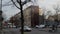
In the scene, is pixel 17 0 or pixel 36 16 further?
pixel 36 16

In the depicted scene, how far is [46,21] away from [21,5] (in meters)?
1.24

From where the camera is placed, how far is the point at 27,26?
7020mm

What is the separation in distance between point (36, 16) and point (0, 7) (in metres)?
1.41

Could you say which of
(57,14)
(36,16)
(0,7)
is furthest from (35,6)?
(0,7)

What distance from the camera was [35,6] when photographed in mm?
7109

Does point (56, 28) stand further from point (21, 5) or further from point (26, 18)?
point (21, 5)

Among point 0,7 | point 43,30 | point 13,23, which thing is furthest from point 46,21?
point 0,7

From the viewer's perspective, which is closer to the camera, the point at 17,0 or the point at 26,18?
the point at 17,0

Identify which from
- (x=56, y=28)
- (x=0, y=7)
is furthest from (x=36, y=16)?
(x=0, y=7)

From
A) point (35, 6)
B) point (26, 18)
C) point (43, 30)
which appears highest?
point (35, 6)

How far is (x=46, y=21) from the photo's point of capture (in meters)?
7.04

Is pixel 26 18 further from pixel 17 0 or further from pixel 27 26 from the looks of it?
pixel 17 0

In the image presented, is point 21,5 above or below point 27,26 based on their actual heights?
above

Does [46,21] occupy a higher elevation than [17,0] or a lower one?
lower
